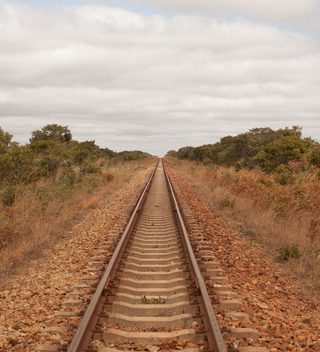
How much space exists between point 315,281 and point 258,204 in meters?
9.17

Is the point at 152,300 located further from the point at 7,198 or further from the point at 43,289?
the point at 7,198

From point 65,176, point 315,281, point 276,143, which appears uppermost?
point 276,143

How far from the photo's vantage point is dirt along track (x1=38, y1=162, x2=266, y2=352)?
5.15 m

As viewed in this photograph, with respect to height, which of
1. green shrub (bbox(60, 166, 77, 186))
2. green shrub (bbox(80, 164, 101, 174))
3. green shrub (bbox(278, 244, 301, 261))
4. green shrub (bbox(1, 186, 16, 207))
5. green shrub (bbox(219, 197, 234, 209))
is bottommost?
green shrub (bbox(278, 244, 301, 261))

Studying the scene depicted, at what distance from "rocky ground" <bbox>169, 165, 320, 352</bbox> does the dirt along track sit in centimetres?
28

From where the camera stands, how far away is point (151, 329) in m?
5.65

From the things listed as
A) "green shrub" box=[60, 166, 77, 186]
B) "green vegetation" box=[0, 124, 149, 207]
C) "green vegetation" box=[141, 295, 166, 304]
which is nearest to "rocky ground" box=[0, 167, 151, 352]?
"green vegetation" box=[141, 295, 166, 304]

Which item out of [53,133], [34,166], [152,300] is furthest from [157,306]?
[53,133]

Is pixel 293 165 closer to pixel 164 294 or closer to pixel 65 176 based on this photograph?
pixel 65 176

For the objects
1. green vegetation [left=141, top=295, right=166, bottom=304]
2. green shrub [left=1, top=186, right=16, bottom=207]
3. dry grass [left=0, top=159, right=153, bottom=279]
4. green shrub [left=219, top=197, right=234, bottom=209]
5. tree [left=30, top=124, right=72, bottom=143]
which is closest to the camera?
green vegetation [left=141, top=295, right=166, bottom=304]

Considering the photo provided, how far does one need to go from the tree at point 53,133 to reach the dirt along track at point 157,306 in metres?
40.9

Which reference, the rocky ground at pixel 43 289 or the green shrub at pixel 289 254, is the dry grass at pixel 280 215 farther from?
the rocky ground at pixel 43 289

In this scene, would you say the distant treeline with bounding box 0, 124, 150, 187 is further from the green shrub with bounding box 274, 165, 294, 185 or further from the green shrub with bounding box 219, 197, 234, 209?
the green shrub with bounding box 274, 165, 294, 185

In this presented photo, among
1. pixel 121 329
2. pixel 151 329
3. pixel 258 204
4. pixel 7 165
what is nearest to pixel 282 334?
pixel 151 329
